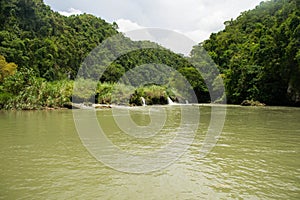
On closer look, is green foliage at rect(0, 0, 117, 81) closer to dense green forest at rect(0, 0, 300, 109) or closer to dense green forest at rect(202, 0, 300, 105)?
dense green forest at rect(0, 0, 300, 109)

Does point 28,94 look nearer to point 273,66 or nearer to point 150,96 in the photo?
point 150,96

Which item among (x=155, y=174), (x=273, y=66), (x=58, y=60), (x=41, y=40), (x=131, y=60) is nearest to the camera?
(x=155, y=174)

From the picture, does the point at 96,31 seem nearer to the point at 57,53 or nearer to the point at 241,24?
the point at 57,53

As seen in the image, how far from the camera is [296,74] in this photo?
2778 centimetres

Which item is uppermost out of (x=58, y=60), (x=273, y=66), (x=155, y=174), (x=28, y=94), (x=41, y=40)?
(x=41, y=40)

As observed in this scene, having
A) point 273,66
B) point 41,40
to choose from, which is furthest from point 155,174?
point 41,40

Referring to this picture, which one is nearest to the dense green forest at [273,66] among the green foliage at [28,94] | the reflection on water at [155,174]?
the green foliage at [28,94]

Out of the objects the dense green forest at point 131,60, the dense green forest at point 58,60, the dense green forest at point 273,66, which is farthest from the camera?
the dense green forest at point 273,66

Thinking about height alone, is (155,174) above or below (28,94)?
below

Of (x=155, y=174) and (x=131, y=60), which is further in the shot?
(x=131, y=60)

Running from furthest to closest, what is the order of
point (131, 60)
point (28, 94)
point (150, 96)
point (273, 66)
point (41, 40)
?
1. point (131, 60)
2. point (41, 40)
3. point (150, 96)
4. point (273, 66)
5. point (28, 94)

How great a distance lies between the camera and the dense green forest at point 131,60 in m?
25.8

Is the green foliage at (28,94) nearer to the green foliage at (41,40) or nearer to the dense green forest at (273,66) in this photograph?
the green foliage at (41,40)

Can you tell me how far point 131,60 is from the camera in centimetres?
5994
